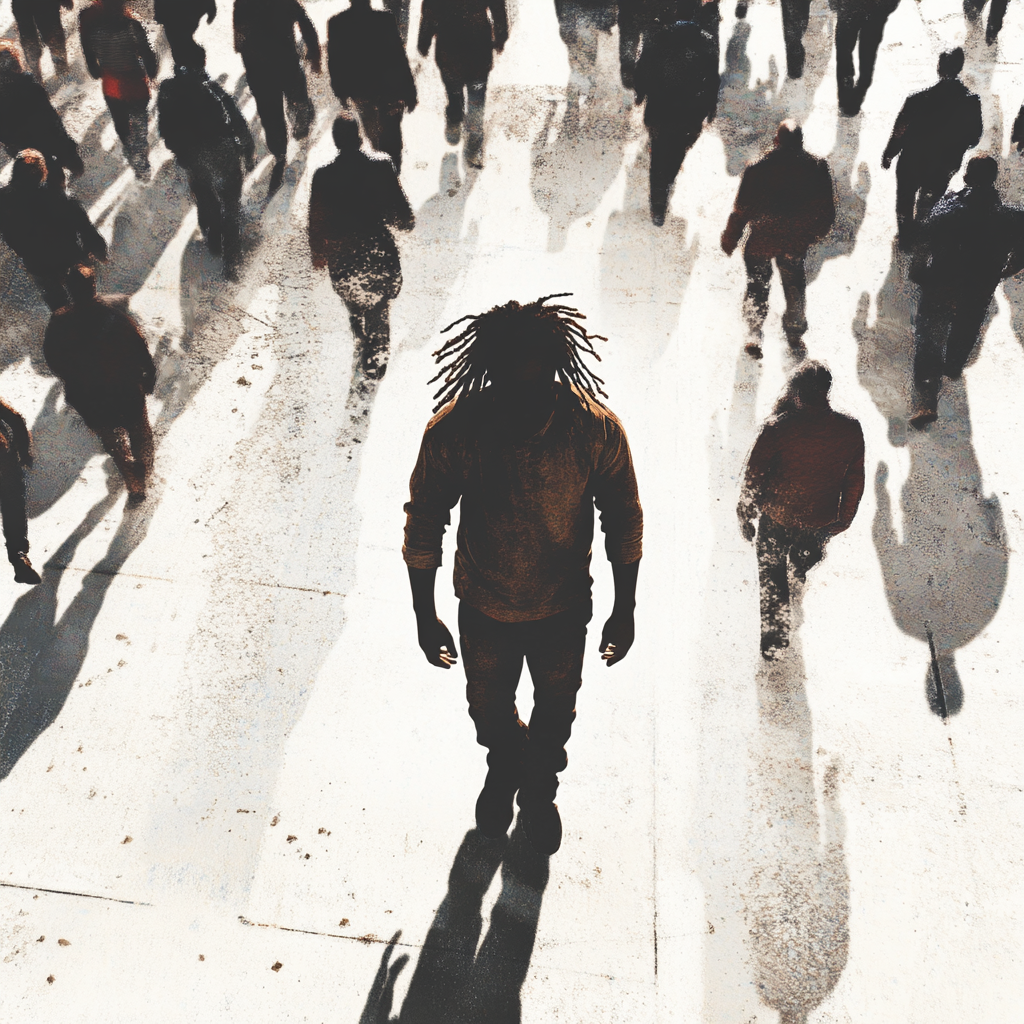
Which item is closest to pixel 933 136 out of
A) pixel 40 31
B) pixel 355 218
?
pixel 355 218

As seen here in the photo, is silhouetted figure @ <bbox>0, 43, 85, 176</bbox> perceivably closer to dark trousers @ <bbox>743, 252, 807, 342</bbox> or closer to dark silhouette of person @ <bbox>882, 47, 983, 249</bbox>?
dark trousers @ <bbox>743, 252, 807, 342</bbox>

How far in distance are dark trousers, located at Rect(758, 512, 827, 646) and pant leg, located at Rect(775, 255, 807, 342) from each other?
2.17 m

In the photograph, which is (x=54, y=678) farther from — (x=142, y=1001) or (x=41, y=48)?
(x=41, y=48)

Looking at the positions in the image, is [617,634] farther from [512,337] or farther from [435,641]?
[512,337]

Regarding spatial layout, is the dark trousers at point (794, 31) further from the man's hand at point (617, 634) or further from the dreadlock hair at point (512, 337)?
the man's hand at point (617, 634)

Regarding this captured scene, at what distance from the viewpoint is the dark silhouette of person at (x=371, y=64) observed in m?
6.29

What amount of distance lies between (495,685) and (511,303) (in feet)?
4.66

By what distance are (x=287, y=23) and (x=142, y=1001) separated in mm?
6557

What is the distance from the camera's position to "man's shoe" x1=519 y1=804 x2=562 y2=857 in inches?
141

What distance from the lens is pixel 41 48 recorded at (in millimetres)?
8680

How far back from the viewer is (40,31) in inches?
333

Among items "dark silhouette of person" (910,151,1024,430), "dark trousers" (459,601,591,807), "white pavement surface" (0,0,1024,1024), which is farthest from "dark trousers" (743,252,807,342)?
"dark trousers" (459,601,591,807)

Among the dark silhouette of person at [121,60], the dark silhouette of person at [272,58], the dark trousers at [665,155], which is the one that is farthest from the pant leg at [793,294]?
the dark silhouette of person at [121,60]

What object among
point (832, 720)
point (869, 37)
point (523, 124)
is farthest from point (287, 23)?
point (832, 720)
